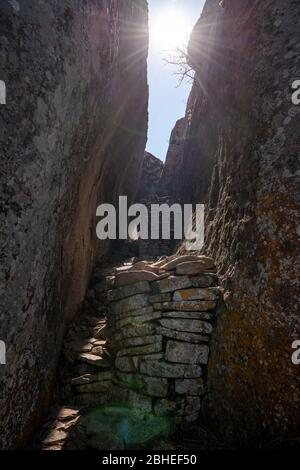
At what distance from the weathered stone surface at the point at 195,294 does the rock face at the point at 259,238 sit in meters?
0.23

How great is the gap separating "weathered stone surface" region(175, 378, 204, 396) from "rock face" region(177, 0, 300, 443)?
0.13 meters

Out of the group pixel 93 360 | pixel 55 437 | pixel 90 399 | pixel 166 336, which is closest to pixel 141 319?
pixel 166 336

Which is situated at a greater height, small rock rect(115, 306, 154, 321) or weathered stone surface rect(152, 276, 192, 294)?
weathered stone surface rect(152, 276, 192, 294)

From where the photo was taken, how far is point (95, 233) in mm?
7633

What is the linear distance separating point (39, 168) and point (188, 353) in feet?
8.12

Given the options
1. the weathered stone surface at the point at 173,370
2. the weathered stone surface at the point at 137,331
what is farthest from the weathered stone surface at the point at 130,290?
the weathered stone surface at the point at 173,370

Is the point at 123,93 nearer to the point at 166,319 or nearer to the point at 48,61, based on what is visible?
the point at 48,61

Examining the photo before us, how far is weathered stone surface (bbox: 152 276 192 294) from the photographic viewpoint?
4066 mm

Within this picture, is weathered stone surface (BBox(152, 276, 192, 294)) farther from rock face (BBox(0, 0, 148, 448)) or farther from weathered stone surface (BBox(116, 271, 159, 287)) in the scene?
rock face (BBox(0, 0, 148, 448))

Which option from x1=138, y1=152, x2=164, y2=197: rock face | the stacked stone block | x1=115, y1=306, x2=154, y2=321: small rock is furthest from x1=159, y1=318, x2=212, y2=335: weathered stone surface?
x1=138, y1=152, x2=164, y2=197: rock face

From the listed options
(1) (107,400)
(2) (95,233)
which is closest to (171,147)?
Result: (2) (95,233)

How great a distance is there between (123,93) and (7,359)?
6.41 m

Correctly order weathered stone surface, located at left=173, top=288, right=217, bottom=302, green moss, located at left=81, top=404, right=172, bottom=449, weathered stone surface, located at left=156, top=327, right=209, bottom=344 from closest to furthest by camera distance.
Answer: green moss, located at left=81, top=404, right=172, bottom=449 < weathered stone surface, located at left=156, top=327, right=209, bottom=344 < weathered stone surface, located at left=173, top=288, right=217, bottom=302

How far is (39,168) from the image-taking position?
10.7 ft
